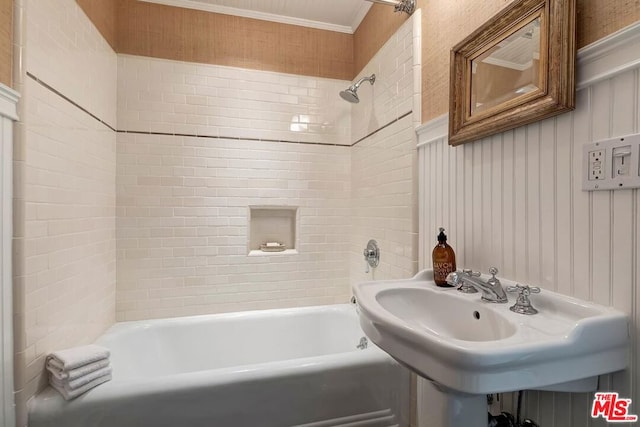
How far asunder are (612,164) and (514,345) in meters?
0.53

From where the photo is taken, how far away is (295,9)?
87.5 inches

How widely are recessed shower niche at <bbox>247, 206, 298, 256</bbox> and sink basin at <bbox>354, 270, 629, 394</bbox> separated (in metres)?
1.39

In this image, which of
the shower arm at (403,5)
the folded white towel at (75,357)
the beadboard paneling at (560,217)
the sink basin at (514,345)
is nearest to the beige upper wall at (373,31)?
the shower arm at (403,5)

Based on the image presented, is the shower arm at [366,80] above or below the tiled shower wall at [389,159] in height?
above

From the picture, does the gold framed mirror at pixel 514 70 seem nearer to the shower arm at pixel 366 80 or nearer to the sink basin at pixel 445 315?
the sink basin at pixel 445 315

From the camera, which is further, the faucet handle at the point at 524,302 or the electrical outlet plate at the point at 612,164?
the faucet handle at the point at 524,302

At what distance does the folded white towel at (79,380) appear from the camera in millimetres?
1179

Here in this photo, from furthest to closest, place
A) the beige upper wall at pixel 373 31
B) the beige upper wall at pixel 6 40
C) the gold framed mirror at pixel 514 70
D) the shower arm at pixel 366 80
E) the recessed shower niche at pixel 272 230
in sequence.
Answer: the recessed shower niche at pixel 272 230 < the shower arm at pixel 366 80 < the beige upper wall at pixel 373 31 < the beige upper wall at pixel 6 40 < the gold framed mirror at pixel 514 70

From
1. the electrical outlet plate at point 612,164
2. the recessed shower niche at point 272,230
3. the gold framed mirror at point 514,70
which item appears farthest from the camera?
the recessed shower niche at point 272,230

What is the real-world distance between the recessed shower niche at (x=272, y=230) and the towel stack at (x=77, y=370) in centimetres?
116

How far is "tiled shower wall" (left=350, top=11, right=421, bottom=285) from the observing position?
5.46 ft

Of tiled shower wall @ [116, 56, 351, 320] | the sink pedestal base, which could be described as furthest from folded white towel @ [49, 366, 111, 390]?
the sink pedestal base

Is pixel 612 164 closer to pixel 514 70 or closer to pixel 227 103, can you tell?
pixel 514 70

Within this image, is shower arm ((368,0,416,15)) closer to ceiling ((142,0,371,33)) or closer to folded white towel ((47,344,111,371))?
ceiling ((142,0,371,33))
